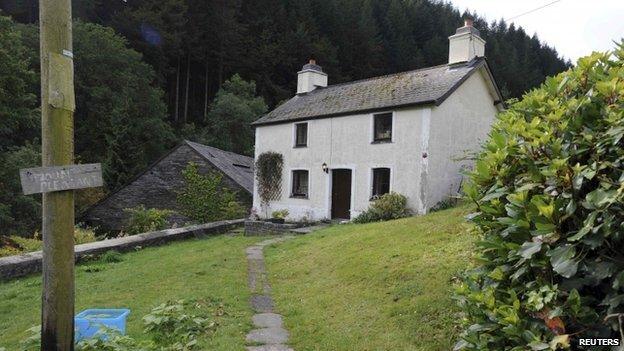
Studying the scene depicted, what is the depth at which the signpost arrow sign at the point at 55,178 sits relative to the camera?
9.43 ft

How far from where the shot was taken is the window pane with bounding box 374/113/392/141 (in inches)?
644

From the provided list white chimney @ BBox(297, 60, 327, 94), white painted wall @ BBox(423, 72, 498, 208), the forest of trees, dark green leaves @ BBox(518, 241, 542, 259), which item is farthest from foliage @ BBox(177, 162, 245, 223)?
dark green leaves @ BBox(518, 241, 542, 259)

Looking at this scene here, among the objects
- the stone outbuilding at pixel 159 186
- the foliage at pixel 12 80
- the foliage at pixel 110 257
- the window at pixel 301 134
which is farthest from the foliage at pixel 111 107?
the foliage at pixel 110 257

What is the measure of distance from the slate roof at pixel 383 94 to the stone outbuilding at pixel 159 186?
4.88 m

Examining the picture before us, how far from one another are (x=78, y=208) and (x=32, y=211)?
4.04 metres

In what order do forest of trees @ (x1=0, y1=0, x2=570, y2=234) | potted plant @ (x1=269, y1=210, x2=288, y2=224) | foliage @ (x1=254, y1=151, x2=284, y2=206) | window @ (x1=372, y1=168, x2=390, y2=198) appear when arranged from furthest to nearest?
forest of trees @ (x1=0, y1=0, x2=570, y2=234) < foliage @ (x1=254, y1=151, x2=284, y2=206) < potted plant @ (x1=269, y1=210, x2=288, y2=224) < window @ (x1=372, y1=168, x2=390, y2=198)

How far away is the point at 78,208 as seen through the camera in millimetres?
27031

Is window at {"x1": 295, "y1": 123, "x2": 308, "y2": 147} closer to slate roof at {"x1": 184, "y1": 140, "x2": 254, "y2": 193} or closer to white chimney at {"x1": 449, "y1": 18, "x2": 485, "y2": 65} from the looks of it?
slate roof at {"x1": 184, "y1": 140, "x2": 254, "y2": 193}

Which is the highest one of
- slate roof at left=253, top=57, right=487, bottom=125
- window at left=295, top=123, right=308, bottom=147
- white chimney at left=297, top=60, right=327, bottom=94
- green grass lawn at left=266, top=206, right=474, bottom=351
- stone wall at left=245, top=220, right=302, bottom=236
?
white chimney at left=297, top=60, right=327, bottom=94

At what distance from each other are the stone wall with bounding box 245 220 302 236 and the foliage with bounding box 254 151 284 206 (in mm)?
3935

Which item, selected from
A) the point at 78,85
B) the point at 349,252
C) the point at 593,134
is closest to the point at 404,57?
the point at 78,85

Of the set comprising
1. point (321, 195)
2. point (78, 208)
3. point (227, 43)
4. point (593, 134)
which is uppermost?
point (227, 43)

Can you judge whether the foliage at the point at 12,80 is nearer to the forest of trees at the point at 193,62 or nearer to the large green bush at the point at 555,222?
the forest of trees at the point at 193,62

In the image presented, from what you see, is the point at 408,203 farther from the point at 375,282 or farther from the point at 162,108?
the point at 162,108
